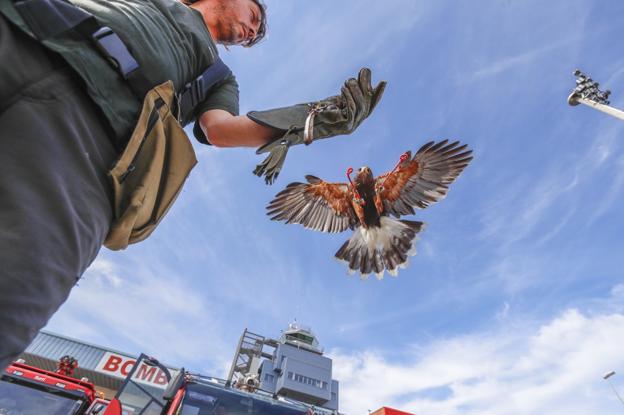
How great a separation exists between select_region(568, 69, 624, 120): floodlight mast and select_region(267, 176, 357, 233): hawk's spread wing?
49.9 feet

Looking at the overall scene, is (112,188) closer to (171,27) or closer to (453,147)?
(171,27)

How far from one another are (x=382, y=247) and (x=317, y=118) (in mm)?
8347

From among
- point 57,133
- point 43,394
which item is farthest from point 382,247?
point 57,133

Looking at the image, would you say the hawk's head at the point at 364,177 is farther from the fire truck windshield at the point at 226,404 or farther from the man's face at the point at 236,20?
the man's face at the point at 236,20

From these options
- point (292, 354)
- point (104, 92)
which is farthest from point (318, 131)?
point (292, 354)

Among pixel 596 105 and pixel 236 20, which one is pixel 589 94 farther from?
pixel 236 20

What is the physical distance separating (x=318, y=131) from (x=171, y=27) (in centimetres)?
76

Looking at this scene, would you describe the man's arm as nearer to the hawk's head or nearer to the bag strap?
the bag strap

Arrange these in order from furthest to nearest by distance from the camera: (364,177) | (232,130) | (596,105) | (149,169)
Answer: (596,105) → (364,177) → (232,130) → (149,169)

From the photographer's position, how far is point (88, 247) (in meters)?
0.98

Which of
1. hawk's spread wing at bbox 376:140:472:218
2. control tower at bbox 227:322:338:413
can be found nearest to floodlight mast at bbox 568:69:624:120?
hawk's spread wing at bbox 376:140:472:218

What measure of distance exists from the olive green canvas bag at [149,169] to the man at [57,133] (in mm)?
58

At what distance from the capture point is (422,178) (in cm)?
938

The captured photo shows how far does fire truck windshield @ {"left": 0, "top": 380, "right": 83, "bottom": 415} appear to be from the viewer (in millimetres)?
5035
